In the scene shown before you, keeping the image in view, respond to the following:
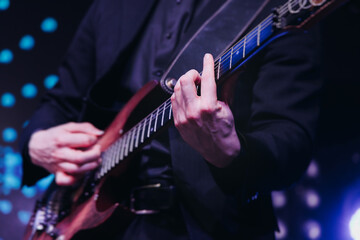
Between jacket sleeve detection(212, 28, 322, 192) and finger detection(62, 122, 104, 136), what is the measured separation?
1.58 feet

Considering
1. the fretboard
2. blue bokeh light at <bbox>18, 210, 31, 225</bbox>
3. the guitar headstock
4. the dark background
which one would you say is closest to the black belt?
the fretboard

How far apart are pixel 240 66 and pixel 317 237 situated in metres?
1.07

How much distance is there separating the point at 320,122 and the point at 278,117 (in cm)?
74

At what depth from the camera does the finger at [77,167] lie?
1.05 meters

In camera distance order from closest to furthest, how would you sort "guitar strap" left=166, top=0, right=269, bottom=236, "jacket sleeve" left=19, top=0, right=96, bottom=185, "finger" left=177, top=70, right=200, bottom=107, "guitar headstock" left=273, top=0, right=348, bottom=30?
"guitar headstock" left=273, top=0, right=348, bottom=30, "finger" left=177, top=70, right=200, bottom=107, "guitar strap" left=166, top=0, right=269, bottom=236, "jacket sleeve" left=19, top=0, right=96, bottom=185

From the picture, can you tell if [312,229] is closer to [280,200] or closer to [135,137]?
[280,200]

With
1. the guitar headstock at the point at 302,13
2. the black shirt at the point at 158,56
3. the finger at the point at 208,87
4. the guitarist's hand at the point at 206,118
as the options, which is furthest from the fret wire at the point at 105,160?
the guitar headstock at the point at 302,13

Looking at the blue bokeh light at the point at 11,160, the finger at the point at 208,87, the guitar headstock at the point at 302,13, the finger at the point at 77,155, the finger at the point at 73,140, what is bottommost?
the blue bokeh light at the point at 11,160

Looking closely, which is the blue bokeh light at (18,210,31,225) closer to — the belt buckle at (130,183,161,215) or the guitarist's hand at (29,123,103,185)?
the guitarist's hand at (29,123,103,185)

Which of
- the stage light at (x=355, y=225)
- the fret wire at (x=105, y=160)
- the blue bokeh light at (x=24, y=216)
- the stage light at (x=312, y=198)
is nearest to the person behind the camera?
the fret wire at (x=105, y=160)

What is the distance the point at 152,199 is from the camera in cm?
88

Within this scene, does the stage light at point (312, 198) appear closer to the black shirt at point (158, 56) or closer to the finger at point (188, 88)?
the black shirt at point (158, 56)

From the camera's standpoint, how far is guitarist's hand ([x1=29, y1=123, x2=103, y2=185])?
105 cm

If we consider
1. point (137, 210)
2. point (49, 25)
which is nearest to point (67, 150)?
point (137, 210)
